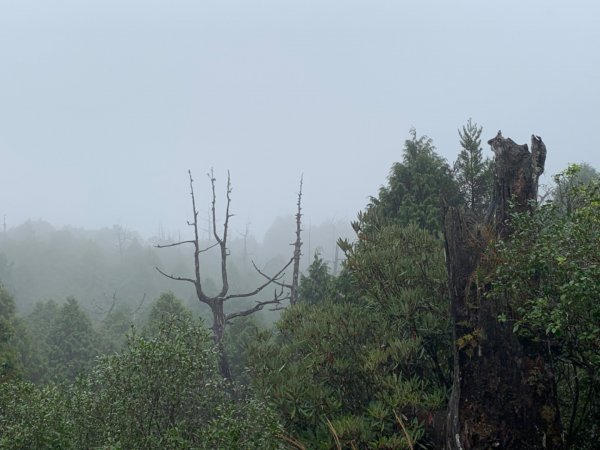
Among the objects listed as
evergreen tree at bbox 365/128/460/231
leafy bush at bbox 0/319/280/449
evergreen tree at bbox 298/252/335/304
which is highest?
evergreen tree at bbox 365/128/460/231

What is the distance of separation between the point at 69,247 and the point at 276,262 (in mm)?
46352

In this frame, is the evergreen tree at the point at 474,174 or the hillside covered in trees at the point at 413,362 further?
the evergreen tree at the point at 474,174

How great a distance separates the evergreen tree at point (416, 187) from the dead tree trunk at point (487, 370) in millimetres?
6863

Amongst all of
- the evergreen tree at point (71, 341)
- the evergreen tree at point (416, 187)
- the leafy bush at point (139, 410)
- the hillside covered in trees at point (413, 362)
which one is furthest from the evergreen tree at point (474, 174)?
the evergreen tree at point (71, 341)

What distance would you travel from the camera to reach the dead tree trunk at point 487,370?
9984 mm

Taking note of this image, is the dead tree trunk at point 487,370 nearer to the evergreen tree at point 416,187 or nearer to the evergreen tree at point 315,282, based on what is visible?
the evergreen tree at point 416,187

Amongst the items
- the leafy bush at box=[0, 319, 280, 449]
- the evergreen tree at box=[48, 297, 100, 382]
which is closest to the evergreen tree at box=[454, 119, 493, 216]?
the leafy bush at box=[0, 319, 280, 449]

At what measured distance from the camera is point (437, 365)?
39.8ft

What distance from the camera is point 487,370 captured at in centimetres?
1032

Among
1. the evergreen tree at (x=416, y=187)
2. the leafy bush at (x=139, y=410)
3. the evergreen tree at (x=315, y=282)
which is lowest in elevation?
the leafy bush at (x=139, y=410)

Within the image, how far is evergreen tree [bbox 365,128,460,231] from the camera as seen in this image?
18.1 meters

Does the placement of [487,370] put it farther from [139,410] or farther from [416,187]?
[416,187]

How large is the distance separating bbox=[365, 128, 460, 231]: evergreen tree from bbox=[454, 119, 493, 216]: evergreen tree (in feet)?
1.69

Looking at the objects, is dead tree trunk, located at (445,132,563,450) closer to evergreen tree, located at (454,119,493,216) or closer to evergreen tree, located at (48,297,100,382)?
evergreen tree, located at (454,119,493,216)
